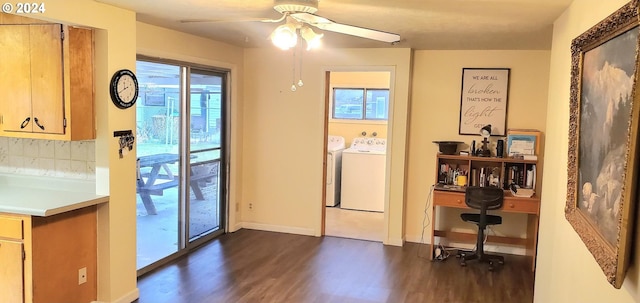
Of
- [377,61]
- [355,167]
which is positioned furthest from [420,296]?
[355,167]

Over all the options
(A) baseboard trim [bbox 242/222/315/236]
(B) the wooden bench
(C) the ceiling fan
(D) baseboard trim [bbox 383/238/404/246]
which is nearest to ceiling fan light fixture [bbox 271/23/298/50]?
(C) the ceiling fan

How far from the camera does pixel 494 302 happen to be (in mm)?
3949

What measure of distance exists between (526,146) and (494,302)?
175 cm

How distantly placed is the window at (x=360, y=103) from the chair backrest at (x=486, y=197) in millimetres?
2950

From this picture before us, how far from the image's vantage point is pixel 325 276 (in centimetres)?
442

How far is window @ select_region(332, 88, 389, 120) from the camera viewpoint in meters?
7.44

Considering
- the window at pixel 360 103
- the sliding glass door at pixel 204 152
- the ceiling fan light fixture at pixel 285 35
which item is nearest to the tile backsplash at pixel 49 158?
the sliding glass door at pixel 204 152

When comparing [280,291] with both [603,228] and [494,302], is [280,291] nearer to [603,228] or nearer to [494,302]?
[494,302]

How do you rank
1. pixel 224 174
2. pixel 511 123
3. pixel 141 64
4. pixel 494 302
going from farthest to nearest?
pixel 224 174 < pixel 511 123 < pixel 141 64 < pixel 494 302

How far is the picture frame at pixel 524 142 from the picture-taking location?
4.86 meters

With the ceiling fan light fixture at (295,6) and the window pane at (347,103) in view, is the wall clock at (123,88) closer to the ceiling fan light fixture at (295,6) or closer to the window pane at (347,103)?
the ceiling fan light fixture at (295,6)
